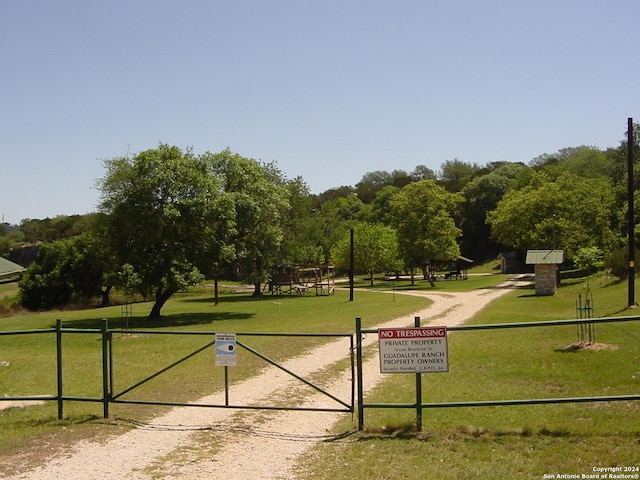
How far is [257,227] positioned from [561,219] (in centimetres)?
2887

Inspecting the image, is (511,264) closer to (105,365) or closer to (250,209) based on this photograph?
(250,209)

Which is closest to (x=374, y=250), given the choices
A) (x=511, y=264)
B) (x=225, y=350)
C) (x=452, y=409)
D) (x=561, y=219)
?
(x=561, y=219)

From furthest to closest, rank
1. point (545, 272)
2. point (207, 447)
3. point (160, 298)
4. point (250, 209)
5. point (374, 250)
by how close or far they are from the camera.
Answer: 1. point (374, 250)
2. point (545, 272)
3. point (250, 209)
4. point (160, 298)
5. point (207, 447)

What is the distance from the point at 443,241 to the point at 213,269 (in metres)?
32.6

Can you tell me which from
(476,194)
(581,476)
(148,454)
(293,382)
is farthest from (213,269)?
(476,194)

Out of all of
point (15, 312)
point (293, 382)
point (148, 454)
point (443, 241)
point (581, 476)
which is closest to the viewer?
point (581, 476)

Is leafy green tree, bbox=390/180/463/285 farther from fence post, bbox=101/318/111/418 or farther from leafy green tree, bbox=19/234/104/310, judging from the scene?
fence post, bbox=101/318/111/418

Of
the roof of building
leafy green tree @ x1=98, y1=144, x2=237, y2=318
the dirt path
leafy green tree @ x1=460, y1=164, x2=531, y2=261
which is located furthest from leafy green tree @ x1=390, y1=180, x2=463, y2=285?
the dirt path

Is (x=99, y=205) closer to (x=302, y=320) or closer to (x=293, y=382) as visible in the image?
(x=302, y=320)

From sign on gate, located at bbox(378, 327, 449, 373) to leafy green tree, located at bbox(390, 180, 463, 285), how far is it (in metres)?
52.5

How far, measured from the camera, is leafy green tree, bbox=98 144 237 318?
3272 cm

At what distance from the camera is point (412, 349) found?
927cm

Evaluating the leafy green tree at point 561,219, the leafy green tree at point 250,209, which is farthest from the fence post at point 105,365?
the leafy green tree at point 561,219

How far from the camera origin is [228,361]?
10.2 m
